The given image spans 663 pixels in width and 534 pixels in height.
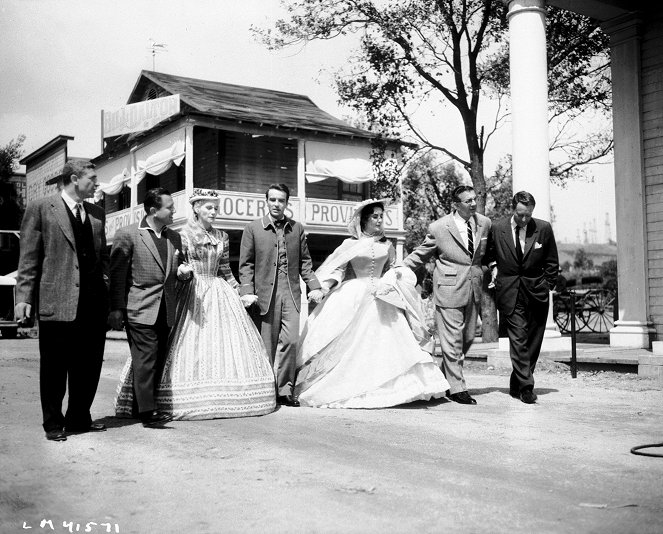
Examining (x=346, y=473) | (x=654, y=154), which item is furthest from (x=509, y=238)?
(x=654, y=154)

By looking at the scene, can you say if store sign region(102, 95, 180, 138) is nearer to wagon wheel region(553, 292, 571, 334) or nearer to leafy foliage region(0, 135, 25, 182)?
leafy foliage region(0, 135, 25, 182)

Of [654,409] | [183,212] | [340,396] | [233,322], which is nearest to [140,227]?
[233,322]

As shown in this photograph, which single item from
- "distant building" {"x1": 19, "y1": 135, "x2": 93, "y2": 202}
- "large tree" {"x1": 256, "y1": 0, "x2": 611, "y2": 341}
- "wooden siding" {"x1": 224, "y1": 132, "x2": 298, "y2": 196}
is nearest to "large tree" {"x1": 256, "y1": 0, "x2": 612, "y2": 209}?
"large tree" {"x1": 256, "y1": 0, "x2": 611, "y2": 341}

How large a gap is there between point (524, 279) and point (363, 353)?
167 centimetres

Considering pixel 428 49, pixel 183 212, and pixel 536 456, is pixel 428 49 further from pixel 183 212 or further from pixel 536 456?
pixel 536 456

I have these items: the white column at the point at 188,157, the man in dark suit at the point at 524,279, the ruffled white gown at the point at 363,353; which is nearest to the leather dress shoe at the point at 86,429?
the ruffled white gown at the point at 363,353

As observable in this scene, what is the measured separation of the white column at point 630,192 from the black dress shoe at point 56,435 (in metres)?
8.94

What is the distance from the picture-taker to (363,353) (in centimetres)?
672

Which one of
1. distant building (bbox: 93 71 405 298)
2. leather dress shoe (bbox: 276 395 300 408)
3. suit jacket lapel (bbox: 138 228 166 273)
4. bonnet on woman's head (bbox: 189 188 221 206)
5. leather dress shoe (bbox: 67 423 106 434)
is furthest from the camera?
distant building (bbox: 93 71 405 298)

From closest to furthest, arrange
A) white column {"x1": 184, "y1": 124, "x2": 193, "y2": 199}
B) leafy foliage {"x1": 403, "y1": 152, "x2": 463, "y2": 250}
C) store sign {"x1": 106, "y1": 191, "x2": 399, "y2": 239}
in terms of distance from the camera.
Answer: white column {"x1": 184, "y1": 124, "x2": 193, "y2": 199}, store sign {"x1": 106, "y1": 191, "x2": 399, "y2": 239}, leafy foliage {"x1": 403, "y1": 152, "x2": 463, "y2": 250}

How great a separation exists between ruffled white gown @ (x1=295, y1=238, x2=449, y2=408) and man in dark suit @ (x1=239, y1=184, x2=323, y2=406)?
20 centimetres

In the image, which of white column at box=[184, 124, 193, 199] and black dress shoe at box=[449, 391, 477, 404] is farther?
white column at box=[184, 124, 193, 199]

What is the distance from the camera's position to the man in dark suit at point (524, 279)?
7.07m

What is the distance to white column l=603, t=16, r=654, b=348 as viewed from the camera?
1148 centimetres
